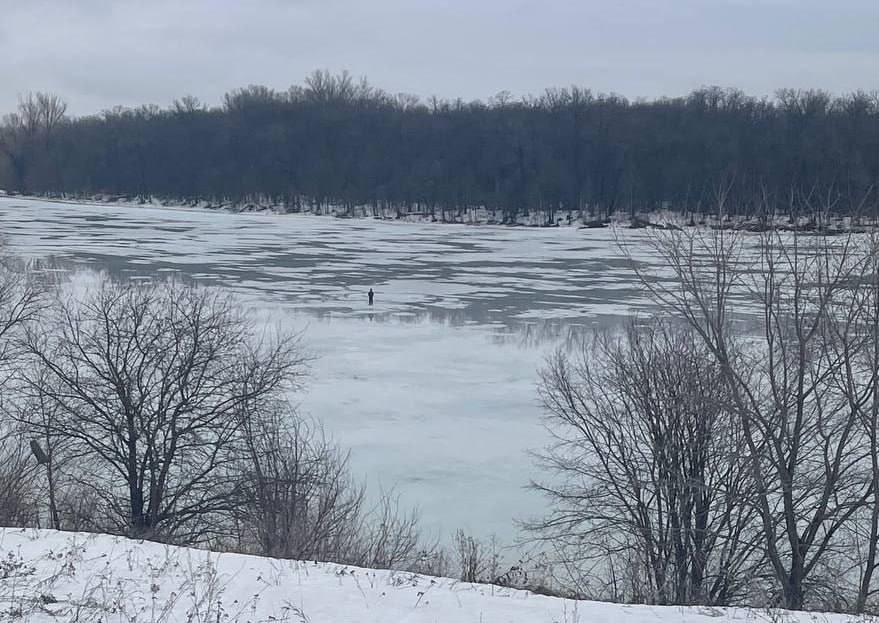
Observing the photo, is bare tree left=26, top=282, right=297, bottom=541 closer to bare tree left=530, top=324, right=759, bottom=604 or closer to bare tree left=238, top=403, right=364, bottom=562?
bare tree left=238, top=403, right=364, bottom=562

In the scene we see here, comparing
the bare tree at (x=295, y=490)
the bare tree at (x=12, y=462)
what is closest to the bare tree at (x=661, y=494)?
the bare tree at (x=295, y=490)

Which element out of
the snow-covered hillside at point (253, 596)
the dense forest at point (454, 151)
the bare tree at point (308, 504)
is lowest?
the bare tree at point (308, 504)

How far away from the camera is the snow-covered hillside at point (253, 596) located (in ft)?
19.6

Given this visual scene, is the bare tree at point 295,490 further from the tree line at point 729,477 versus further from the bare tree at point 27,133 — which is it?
the bare tree at point 27,133

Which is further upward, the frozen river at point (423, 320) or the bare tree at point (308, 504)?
the frozen river at point (423, 320)

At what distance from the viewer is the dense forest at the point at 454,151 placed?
73.9m

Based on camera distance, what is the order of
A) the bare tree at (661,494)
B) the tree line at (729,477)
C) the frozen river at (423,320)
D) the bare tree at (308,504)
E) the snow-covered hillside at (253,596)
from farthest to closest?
the frozen river at (423,320)
the bare tree at (661,494)
the bare tree at (308,504)
the tree line at (729,477)
the snow-covered hillside at (253,596)

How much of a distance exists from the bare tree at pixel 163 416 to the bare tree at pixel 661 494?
4.56 meters

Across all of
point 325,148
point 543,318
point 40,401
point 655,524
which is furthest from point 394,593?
point 325,148

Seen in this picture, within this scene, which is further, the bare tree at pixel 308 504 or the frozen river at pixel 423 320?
the frozen river at pixel 423 320

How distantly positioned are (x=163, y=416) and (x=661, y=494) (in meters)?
6.92

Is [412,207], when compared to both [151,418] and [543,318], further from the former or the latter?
[151,418]

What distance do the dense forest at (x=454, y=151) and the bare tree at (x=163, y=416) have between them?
1882 inches

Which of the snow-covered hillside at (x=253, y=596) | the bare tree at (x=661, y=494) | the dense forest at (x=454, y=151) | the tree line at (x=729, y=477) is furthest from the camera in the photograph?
the dense forest at (x=454, y=151)
